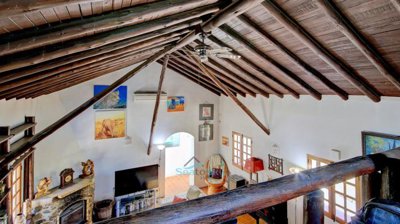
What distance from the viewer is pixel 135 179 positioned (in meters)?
7.32

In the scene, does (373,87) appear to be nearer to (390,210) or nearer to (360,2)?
(360,2)

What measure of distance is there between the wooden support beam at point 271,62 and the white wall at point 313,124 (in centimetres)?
43

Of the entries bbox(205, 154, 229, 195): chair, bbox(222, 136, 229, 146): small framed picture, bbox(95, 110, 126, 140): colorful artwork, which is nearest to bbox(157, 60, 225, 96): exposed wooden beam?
bbox(222, 136, 229, 146): small framed picture

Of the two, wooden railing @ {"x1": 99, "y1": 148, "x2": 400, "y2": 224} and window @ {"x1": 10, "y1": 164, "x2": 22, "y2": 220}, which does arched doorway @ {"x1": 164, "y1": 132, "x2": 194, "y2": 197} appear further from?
wooden railing @ {"x1": 99, "y1": 148, "x2": 400, "y2": 224}

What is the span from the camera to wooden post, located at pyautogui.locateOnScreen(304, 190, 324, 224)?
93 centimetres

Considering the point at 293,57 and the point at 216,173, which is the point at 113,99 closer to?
the point at 216,173

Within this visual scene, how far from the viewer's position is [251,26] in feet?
11.7

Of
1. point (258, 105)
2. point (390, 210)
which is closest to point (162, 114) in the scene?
point (258, 105)

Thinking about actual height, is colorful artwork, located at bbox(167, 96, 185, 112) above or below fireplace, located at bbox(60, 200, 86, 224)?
above

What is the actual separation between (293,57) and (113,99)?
5514 mm

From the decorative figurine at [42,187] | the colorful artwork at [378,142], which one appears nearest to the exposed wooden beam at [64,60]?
the colorful artwork at [378,142]

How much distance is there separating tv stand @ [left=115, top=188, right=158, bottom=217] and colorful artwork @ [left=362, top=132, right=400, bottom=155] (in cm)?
617

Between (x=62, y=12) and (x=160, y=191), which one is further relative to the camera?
(x=160, y=191)

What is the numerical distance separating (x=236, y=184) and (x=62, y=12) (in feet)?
23.1
